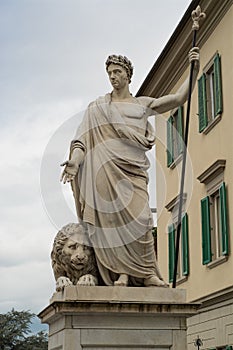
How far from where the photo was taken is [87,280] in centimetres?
781

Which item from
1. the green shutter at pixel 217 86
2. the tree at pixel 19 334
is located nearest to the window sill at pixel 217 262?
the green shutter at pixel 217 86

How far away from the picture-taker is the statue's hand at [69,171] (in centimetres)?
815

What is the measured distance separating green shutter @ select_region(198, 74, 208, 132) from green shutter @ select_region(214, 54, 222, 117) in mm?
1039

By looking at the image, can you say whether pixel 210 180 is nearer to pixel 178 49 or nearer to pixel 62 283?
pixel 178 49

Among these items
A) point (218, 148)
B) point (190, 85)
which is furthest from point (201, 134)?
point (190, 85)

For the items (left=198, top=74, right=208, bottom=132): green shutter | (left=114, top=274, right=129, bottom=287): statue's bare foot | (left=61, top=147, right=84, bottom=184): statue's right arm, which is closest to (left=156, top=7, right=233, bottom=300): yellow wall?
(left=198, top=74, right=208, bottom=132): green shutter

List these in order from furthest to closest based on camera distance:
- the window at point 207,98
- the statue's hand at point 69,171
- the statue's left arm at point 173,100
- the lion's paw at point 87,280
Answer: the window at point 207,98 < the statue's left arm at point 173,100 < the statue's hand at point 69,171 < the lion's paw at point 87,280

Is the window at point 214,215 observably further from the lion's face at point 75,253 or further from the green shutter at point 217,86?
the lion's face at point 75,253

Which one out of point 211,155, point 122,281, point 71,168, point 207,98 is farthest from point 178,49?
point 122,281

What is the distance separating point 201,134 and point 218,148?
66.3 inches

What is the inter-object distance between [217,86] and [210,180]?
8.56 feet

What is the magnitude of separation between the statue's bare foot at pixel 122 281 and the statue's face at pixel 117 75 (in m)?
2.03

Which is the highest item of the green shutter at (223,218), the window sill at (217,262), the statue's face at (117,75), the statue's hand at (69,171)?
the green shutter at (223,218)

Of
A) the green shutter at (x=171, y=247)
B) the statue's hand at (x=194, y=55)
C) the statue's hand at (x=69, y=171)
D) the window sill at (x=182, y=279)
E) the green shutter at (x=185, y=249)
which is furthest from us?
the green shutter at (x=171, y=247)
